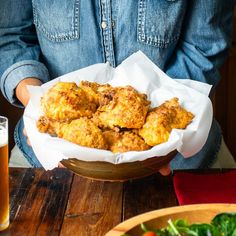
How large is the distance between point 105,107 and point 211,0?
572 mm

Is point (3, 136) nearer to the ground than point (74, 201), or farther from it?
farther from it

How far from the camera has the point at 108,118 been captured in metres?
1.07

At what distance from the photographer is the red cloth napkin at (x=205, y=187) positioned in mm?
1067

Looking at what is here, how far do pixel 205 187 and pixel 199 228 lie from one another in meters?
0.32

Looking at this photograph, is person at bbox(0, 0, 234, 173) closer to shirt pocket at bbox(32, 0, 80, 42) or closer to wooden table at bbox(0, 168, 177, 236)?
shirt pocket at bbox(32, 0, 80, 42)

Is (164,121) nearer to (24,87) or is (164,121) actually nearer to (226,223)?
(226,223)

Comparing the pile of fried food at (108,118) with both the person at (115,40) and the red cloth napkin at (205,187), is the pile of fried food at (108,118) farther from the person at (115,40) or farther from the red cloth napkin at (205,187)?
the person at (115,40)

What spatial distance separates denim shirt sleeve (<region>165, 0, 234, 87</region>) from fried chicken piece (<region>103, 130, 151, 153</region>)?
1.71 ft

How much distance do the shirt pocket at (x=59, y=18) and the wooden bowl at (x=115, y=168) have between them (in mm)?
578

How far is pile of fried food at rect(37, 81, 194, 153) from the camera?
1032mm

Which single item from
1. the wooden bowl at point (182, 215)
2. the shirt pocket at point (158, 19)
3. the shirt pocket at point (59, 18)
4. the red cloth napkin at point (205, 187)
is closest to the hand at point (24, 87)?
the shirt pocket at point (59, 18)

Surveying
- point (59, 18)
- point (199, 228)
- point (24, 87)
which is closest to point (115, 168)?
point (199, 228)

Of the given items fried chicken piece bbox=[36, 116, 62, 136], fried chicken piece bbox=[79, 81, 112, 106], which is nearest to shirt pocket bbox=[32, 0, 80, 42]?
fried chicken piece bbox=[79, 81, 112, 106]

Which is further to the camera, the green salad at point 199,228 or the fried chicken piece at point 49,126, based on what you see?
the fried chicken piece at point 49,126
